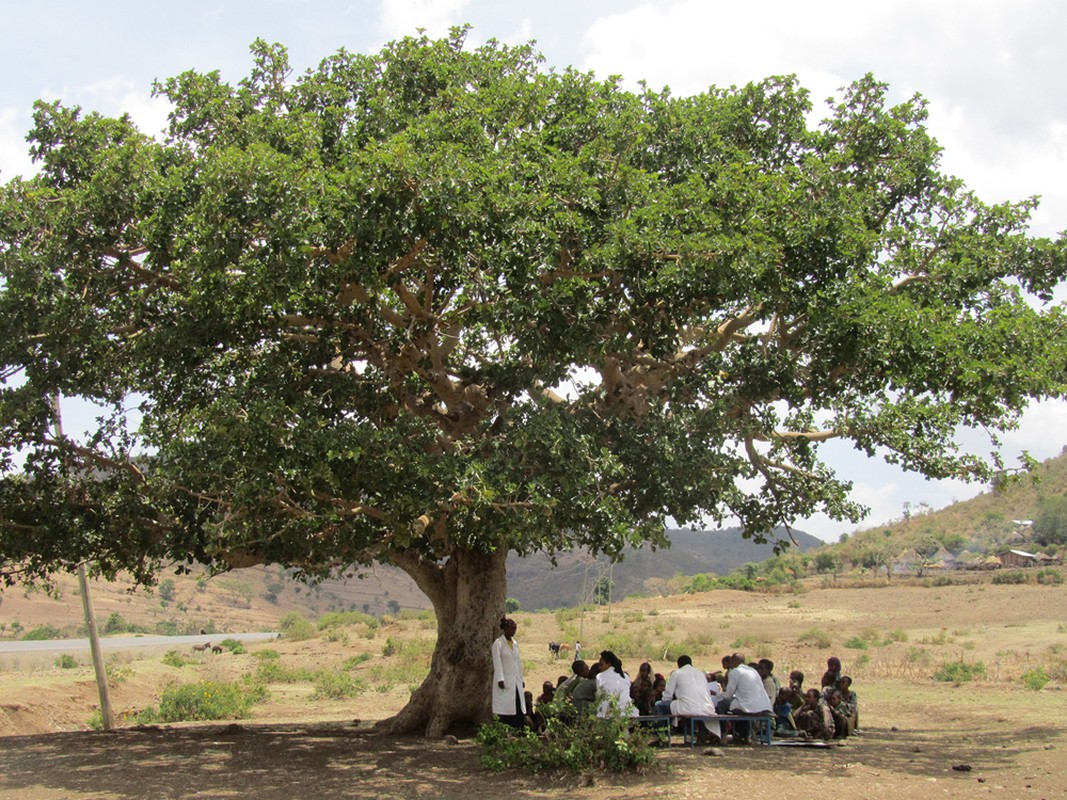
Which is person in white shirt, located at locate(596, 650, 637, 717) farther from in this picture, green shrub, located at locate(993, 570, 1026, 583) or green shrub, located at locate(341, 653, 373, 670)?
green shrub, located at locate(993, 570, 1026, 583)

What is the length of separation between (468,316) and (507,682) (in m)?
4.24

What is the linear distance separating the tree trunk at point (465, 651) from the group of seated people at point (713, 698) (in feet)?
3.42

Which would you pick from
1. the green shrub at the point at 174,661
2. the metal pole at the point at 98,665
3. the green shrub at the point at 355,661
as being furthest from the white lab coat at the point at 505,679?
the green shrub at the point at 174,661

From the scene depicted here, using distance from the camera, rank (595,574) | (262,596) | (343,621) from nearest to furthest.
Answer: (343,621)
(262,596)
(595,574)

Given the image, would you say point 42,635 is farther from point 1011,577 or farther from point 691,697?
point 691,697

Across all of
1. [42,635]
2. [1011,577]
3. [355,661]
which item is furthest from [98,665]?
[42,635]

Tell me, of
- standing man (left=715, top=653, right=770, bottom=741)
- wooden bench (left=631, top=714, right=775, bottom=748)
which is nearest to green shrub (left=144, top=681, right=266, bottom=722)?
wooden bench (left=631, top=714, right=775, bottom=748)

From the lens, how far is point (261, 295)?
10086 mm

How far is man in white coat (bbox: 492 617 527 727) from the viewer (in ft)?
37.5

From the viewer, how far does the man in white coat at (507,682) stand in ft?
37.5

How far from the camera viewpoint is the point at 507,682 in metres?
11.5

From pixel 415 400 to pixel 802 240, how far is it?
221 inches

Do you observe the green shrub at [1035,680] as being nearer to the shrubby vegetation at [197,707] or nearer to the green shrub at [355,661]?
the shrubby vegetation at [197,707]

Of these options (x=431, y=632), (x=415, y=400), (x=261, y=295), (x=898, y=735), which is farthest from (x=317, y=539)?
(x=431, y=632)
